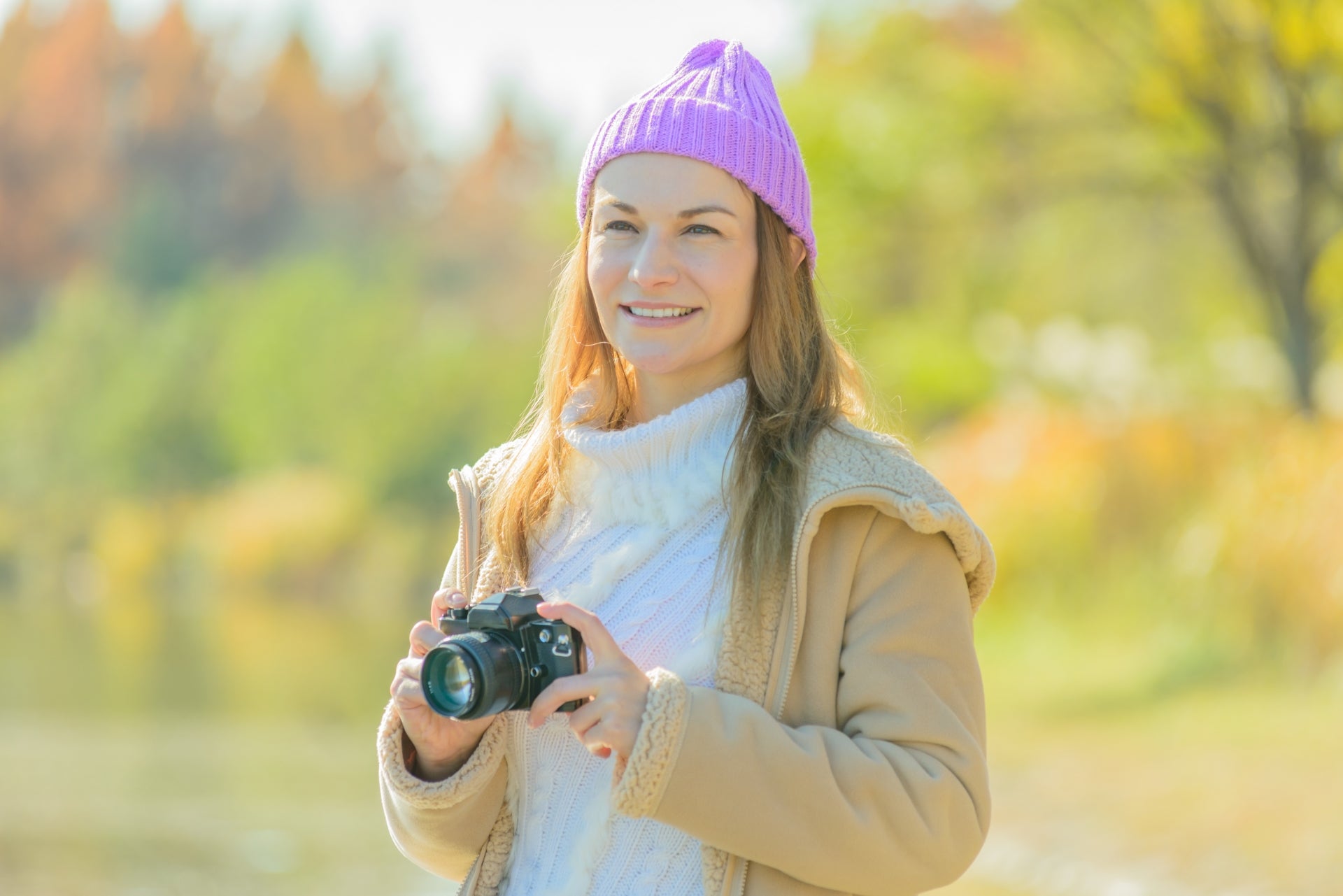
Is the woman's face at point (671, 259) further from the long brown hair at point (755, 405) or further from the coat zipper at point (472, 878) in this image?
the coat zipper at point (472, 878)

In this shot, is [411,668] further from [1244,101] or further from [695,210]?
[1244,101]

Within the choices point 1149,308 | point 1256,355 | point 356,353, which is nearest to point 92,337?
point 356,353

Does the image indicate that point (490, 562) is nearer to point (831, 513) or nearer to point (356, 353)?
point (831, 513)

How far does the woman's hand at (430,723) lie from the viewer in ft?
6.39

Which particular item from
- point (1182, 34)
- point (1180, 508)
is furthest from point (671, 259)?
point (1182, 34)

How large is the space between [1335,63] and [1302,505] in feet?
9.40

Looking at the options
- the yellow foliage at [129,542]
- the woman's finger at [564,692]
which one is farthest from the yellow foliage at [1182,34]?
the yellow foliage at [129,542]

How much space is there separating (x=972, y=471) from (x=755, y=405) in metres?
8.12

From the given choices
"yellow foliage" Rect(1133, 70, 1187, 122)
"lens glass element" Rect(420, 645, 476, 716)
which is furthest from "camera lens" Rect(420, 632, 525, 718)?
"yellow foliage" Rect(1133, 70, 1187, 122)

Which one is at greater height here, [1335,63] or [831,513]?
[1335,63]

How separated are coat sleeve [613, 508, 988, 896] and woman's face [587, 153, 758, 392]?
344mm

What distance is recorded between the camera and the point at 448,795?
1.99 meters

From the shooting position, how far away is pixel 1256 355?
40.7 ft

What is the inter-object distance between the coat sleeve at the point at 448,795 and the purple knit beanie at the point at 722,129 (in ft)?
2.17
